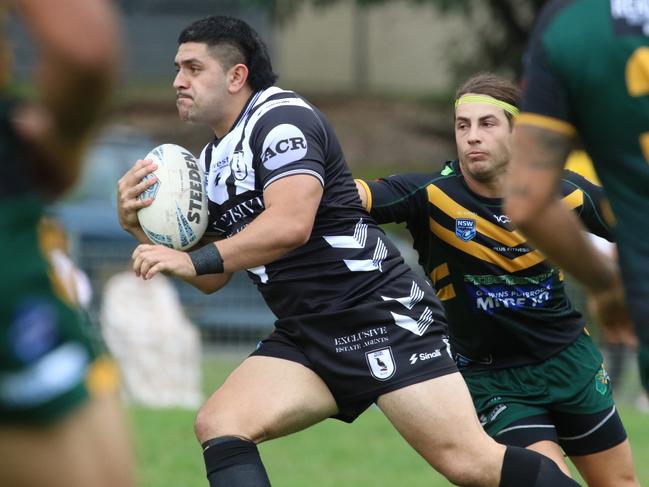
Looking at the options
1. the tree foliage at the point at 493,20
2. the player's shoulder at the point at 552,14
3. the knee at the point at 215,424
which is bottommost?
the tree foliage at the point at 493,20

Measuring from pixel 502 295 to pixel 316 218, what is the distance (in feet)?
2.82

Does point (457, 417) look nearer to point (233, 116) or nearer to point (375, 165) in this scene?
point (233, 116)

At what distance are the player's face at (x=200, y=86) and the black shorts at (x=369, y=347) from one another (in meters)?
0.91

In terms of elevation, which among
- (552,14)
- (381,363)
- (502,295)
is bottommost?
(381,363)

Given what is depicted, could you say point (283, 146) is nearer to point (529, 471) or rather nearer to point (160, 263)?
point (160, 263)

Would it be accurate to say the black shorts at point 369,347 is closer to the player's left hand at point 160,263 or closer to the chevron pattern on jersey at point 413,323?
the chevron pattern on jersey at point 413,323

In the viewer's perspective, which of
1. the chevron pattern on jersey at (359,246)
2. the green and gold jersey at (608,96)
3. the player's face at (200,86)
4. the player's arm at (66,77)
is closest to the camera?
the player's arm at (66,77)

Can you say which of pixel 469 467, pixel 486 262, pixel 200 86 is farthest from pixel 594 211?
pixel 200 86

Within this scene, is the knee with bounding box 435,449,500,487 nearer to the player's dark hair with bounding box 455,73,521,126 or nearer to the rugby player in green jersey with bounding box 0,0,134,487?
the player's dark hair with bounding box 455,73,521,126

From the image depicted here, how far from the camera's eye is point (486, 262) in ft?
17.9

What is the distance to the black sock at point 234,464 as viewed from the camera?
4.95 m

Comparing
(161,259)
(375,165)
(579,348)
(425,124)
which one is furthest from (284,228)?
(425,124)

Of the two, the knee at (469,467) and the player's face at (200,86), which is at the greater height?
the player's face at (200,86)

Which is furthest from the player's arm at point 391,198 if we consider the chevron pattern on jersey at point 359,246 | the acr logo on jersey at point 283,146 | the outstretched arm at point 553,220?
the outstretched arm at point 553,220
